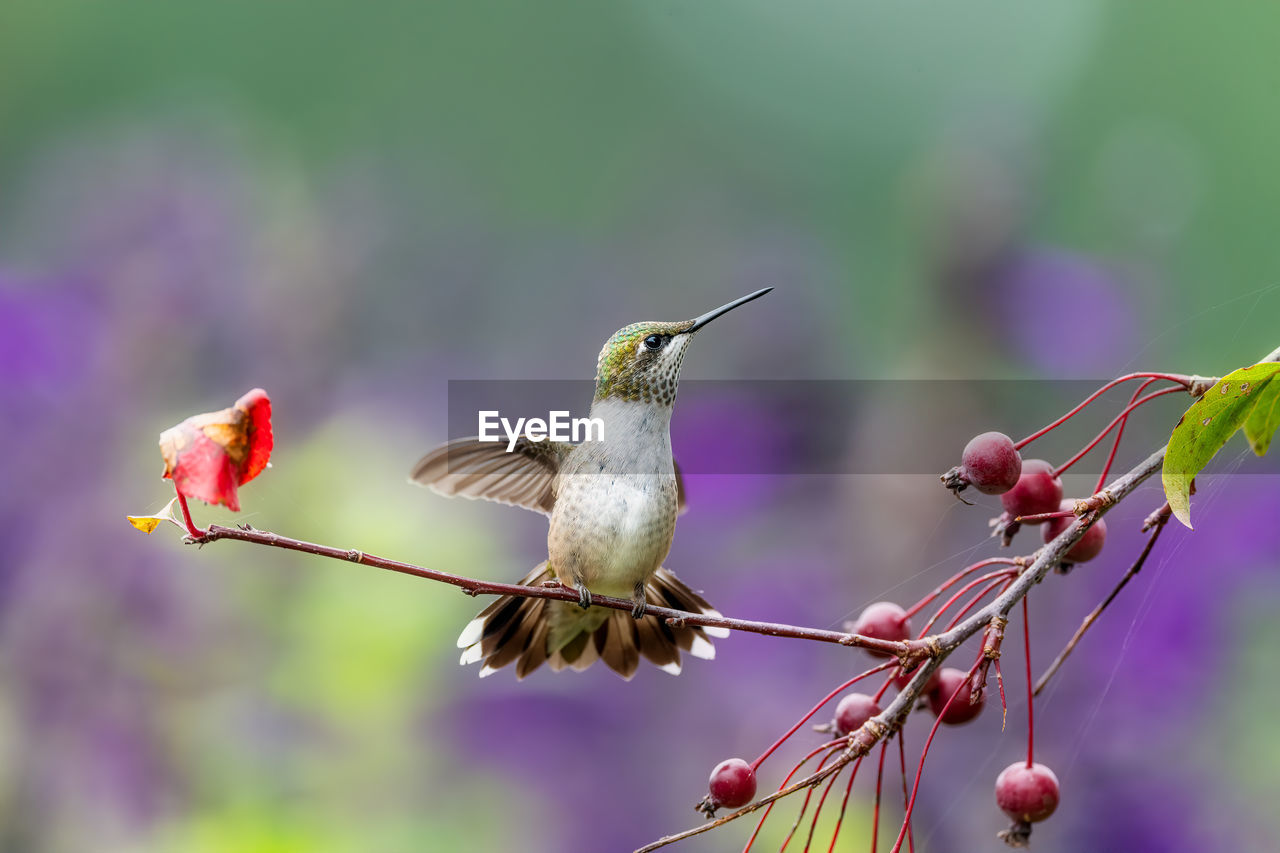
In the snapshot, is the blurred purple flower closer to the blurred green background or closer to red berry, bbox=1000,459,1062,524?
the blurred green background

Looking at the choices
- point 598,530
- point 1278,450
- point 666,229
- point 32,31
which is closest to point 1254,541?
point 1278,450

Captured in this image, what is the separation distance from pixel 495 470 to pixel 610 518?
0.62 feet

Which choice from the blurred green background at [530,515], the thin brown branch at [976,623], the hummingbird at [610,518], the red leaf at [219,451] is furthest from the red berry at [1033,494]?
the red leaf at [219,451]

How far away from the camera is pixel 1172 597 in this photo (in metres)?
1.70

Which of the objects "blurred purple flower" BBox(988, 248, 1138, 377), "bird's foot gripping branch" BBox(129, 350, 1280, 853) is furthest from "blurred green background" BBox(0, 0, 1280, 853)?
"bird's foot gripping branch" BBox(129, 350, 1280, 853)

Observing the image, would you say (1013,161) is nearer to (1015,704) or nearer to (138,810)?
(1015,704)

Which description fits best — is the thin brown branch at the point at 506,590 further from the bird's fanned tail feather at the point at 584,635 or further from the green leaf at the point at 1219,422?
the bird's fanned tail feather at the point at 584,635

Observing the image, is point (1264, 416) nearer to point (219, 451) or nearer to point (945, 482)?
point (945, 482)

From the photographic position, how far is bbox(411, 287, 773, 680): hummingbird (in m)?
0.94

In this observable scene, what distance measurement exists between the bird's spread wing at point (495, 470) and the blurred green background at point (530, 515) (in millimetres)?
192

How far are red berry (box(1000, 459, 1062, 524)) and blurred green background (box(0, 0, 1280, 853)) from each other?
378mm

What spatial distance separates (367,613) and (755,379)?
1.12 meters

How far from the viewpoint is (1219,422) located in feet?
2.16

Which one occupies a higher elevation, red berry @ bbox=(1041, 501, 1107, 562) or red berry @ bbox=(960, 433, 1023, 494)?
red berry @ bbox=(960, 433, 1023, 494)
